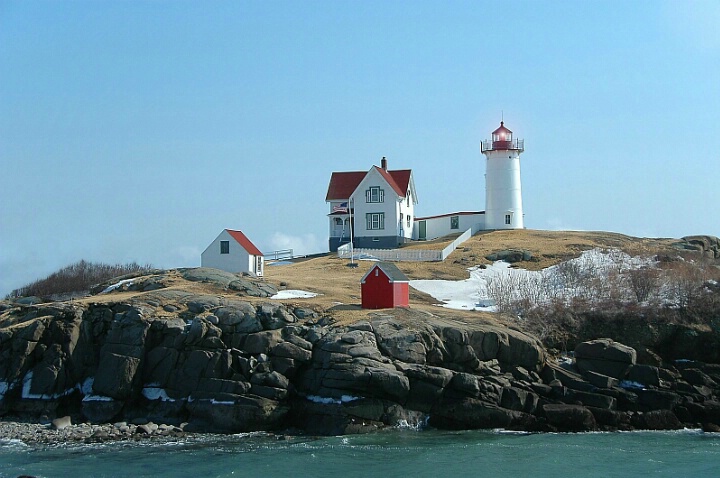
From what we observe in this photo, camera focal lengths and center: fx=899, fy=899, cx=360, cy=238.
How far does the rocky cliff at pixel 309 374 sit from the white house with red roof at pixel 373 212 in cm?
2800

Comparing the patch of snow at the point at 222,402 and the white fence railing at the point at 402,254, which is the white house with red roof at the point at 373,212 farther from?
the patch of snow at the point at 222,402

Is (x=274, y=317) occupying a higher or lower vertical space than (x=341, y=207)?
lower

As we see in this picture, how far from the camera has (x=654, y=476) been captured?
949 inches

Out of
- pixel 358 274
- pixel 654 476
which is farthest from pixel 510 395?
pixel 358 274

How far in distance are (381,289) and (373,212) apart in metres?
26.1

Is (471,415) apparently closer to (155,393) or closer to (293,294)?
(155,393)

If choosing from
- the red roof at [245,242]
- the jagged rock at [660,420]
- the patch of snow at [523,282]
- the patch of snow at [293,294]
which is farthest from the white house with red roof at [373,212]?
the jagged rock at [660,420]

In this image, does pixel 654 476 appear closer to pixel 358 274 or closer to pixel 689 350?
pixel 689 350

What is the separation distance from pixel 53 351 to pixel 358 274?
67.6 ft

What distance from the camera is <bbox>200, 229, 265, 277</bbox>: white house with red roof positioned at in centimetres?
4616

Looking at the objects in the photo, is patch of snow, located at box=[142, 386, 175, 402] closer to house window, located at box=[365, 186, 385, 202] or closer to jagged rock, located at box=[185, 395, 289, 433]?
jagged rock, located at box=[185, 395, 289, 433]

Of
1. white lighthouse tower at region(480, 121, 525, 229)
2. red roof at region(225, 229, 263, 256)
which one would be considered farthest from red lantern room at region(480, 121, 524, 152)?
red roof at region(225, 229, 263, 256)

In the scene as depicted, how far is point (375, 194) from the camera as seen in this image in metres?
62.9

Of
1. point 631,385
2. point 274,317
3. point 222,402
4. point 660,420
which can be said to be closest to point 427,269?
point 274,317
